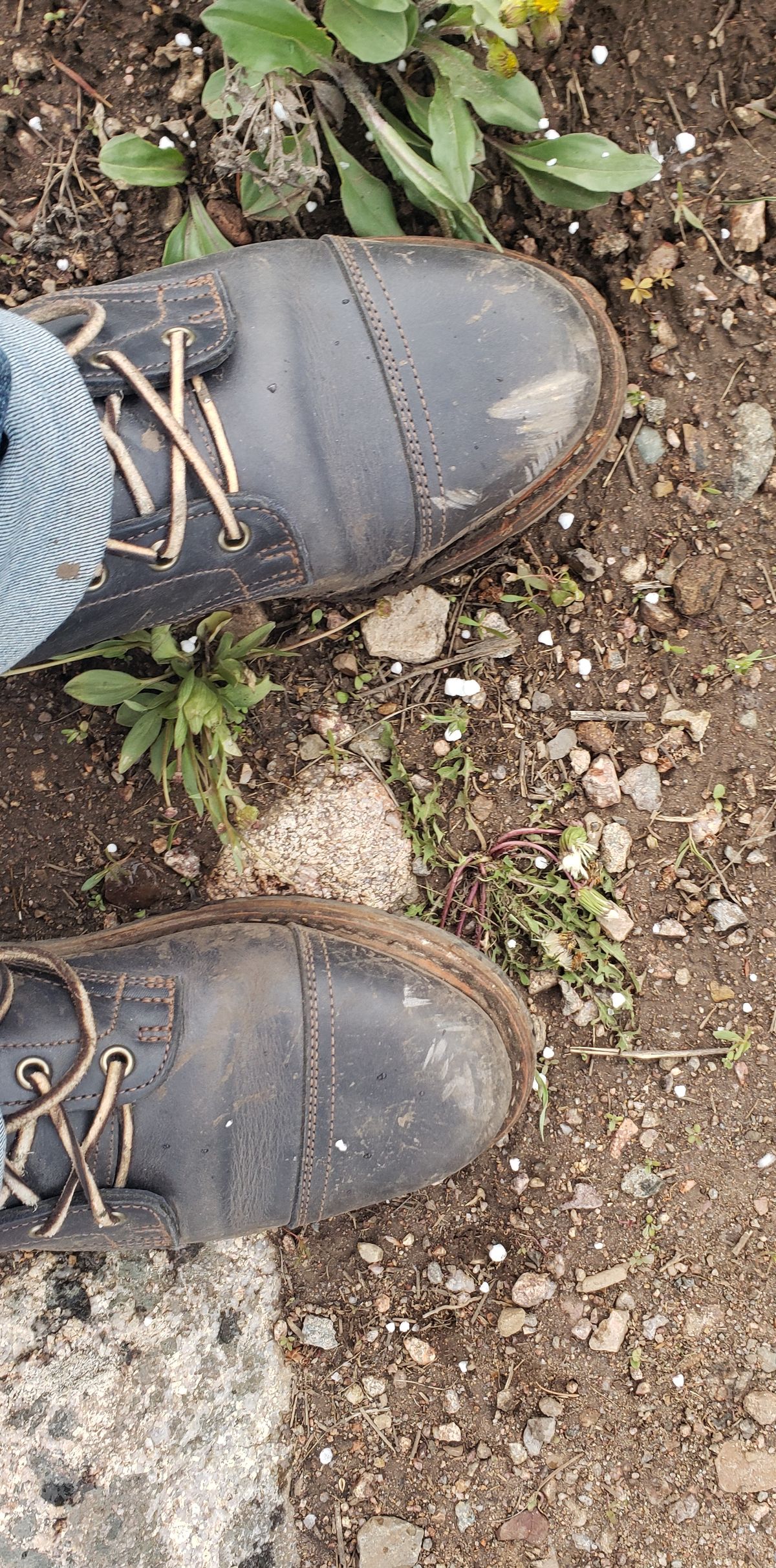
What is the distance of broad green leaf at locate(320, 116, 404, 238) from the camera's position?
7.34ft

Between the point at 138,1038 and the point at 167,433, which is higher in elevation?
the point at 167,433

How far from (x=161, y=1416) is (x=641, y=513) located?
2.43 metres

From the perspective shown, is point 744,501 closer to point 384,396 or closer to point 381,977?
point 384,396

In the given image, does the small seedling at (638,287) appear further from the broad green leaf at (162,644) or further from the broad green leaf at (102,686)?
the broad green leaf at (102,686)

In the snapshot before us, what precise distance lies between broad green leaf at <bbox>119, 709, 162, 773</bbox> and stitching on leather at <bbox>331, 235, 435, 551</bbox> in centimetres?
79

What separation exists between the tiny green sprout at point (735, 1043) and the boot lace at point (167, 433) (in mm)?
1633

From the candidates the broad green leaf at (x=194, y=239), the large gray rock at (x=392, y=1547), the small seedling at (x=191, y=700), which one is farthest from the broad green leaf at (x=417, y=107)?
the large gray rock at (x=392, y=1547)

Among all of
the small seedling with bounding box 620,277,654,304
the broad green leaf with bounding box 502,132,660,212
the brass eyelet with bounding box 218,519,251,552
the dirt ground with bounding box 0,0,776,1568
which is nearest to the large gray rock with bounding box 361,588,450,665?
the dirt ground with bounding box 0,0,776,1568

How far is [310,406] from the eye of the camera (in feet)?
6.79

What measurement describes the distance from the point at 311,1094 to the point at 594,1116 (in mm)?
735

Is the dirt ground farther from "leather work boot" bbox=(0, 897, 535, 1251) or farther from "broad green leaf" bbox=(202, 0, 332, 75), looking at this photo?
"broad green leaf" bbox=(202, 0, 332, 75)

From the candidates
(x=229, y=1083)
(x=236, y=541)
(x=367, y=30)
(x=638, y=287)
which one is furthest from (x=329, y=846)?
(x=367, y=30)

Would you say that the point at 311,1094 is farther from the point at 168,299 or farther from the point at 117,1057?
the point at 168,299

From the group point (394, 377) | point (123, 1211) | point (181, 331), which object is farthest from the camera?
point (123, 1211)
